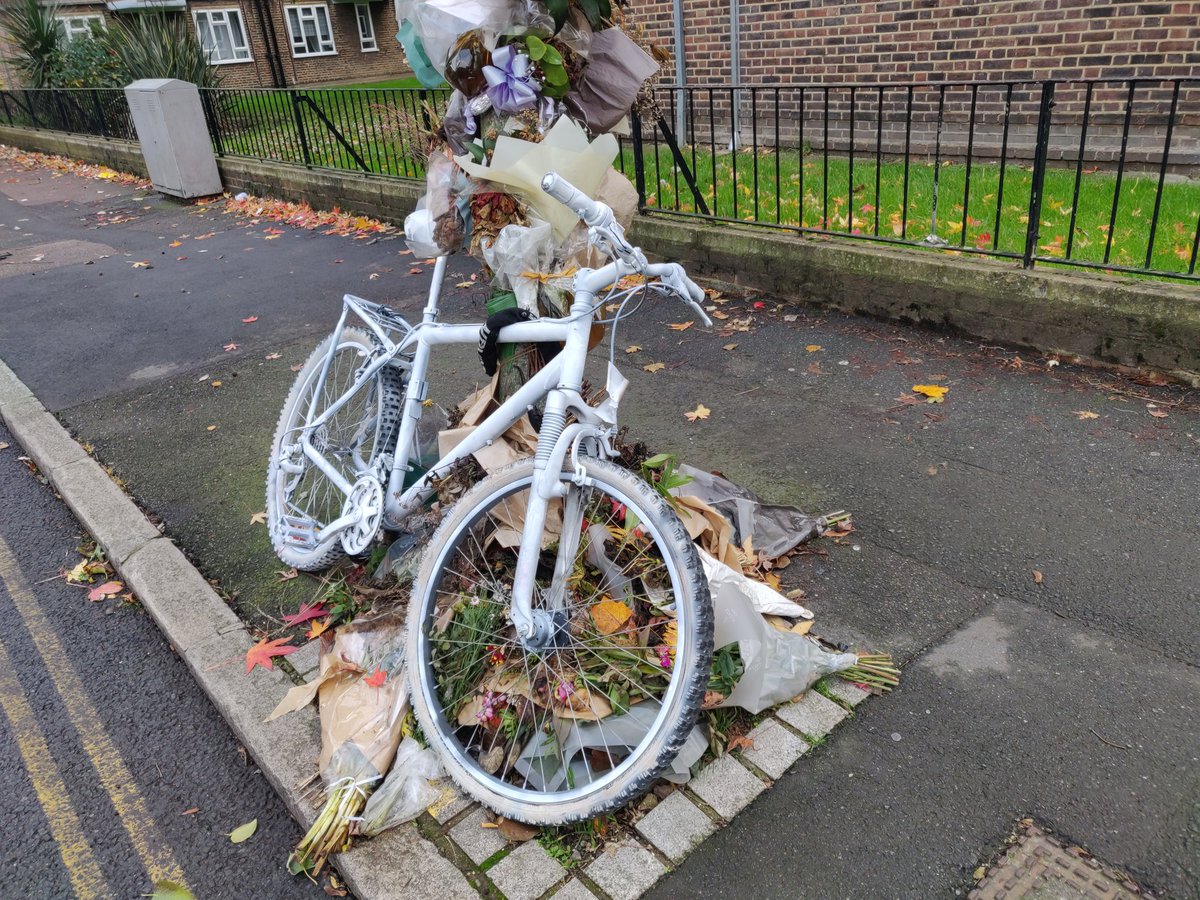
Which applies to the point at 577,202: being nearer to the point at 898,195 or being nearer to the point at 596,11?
the point at 596,11

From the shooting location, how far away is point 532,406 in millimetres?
2689

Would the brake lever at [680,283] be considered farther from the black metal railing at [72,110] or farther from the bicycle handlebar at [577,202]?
the black metal railing at [72,110]

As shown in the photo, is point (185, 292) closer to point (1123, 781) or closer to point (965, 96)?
point (965, 96)

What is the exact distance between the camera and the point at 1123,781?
2389mm

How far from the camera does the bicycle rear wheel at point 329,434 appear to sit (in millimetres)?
3312

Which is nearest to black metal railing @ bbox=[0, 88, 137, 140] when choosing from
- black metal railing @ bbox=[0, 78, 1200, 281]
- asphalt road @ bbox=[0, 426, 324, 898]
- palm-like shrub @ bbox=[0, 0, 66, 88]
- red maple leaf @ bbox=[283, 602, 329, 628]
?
palm-like shrub @ bbox=[0, 0, 66, 88]

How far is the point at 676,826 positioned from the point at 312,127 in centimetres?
1072

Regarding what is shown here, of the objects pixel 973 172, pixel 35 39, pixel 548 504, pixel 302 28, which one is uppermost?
pixel 35 39

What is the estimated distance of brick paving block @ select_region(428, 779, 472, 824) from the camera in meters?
2.46

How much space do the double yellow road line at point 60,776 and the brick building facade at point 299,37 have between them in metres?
30.3

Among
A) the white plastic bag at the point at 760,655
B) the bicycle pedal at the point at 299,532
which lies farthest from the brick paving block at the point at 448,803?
the bicycle pedal at the point at 299,532

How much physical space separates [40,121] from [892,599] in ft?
68.7

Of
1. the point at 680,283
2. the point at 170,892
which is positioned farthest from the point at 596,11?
the point at 170,892

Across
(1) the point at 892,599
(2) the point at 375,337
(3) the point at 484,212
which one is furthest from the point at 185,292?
(1) the point at 892,599
